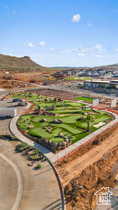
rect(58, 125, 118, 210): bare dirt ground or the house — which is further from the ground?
the house

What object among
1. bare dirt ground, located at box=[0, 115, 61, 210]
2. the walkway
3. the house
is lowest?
bare dirt ground, located at box=[0, 115, 61, 210]

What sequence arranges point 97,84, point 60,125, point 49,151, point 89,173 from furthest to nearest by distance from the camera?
point 97,84
point 60,125
point 49,151
point 89,173

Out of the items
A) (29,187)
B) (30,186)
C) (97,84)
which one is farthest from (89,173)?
(97,84)

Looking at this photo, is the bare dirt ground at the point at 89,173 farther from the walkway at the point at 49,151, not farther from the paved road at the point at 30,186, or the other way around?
the walkway at the point at 49,151

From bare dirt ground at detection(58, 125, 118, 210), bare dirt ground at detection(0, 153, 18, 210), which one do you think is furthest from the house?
bare dirt ground at detection(0, 153, 18, 210)

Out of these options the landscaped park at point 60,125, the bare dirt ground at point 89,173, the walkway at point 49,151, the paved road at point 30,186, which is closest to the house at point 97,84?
the landscaped park at point 60,125

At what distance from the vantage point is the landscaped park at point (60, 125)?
26.0 m

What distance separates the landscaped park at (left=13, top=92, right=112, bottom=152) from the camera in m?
26.0

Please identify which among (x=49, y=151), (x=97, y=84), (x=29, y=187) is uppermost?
(x=97, y=84)

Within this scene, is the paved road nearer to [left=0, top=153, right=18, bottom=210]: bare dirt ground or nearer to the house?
[left=0, top=153, right=18, bottom=210]: bare dirt ground

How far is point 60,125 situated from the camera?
32312mm

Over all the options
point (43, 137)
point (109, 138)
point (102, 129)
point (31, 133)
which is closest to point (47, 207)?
point (43, 137)

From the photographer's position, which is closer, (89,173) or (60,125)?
(89,173)

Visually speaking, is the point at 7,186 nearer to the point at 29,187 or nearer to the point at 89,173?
the point at 29,187
